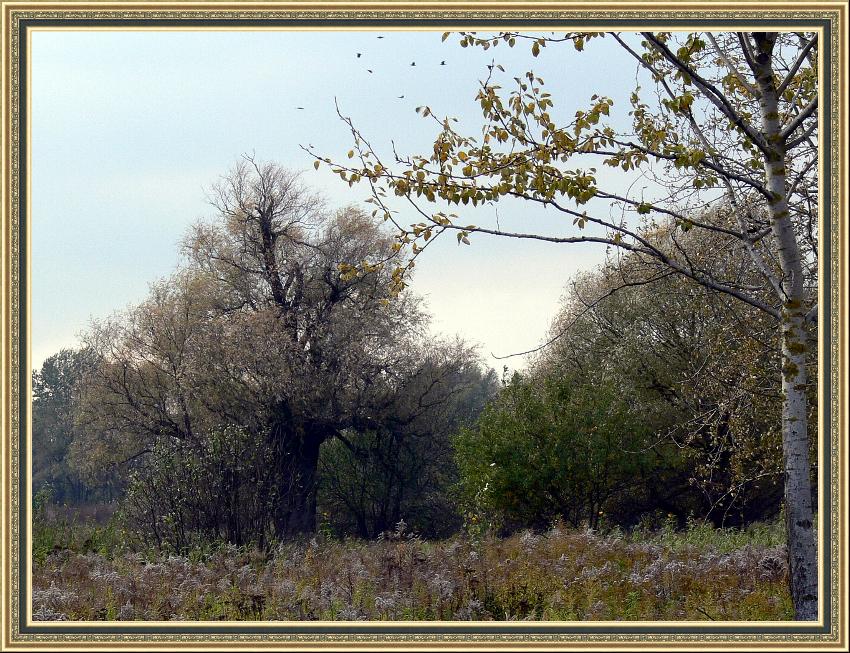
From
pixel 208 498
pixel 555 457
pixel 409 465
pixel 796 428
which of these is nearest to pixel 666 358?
pixel 555 457

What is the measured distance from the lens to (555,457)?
16.6m

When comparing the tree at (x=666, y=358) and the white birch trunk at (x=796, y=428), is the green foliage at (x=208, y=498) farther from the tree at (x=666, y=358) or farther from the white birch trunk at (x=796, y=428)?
the white birch trunk at (x=796, y=428)

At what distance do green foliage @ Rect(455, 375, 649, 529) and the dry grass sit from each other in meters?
6.34

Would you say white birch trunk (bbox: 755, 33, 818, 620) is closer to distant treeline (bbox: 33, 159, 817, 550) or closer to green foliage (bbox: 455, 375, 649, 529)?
distant treeline (bbox: 33, 159, 817, 550)

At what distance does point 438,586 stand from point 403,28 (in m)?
4.98

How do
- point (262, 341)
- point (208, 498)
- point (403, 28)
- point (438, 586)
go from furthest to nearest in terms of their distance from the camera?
point (262, 341)
point (208, 498)
point (438, 586)
point (403, 28)

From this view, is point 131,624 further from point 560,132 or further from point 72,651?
point 560,132

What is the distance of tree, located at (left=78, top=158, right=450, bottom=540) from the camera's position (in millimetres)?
24516

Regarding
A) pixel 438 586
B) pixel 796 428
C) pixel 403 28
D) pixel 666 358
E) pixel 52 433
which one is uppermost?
pixel 403 28

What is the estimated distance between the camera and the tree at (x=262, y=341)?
80.4 ft

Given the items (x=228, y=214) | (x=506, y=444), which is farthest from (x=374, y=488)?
(x=506, y=444)

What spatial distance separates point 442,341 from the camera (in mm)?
27609

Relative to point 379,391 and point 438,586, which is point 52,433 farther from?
point 438,586

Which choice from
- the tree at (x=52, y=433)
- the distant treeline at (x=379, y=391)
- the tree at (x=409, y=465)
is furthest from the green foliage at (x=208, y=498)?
the tree at (x=52, y=433)
